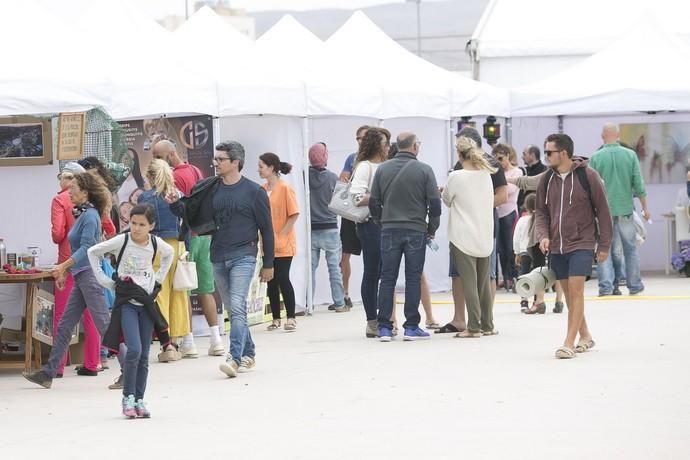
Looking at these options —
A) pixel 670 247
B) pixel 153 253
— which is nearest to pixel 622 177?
pixel 670 247

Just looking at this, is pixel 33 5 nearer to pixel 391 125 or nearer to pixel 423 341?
pixel 423 341

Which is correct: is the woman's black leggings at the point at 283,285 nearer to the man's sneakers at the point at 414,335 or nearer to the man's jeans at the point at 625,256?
the man's sneakers at the point at 414,335

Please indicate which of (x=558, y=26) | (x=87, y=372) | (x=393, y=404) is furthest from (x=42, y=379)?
(x=558, y=26)

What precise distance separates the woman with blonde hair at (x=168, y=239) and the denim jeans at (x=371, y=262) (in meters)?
1.88

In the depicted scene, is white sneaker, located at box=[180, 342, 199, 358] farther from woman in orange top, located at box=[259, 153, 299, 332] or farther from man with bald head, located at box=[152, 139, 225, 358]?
woman in orange top, located at box=[259, 153, 299, 332]

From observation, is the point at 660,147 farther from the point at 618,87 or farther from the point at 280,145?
the point at 280,145

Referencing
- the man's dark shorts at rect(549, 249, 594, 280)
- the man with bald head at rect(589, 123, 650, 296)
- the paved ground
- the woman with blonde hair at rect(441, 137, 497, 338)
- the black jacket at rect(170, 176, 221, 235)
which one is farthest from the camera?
the man with bald head at rect(589, 123, 650, 296)

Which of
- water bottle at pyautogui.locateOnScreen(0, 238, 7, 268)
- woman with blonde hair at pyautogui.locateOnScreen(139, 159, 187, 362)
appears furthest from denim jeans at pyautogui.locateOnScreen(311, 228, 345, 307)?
water bottle at pyautogui.locateOnScreen(0, 238, 7, 268)

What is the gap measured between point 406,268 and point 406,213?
1.81 feet

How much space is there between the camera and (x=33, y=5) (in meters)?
13.5

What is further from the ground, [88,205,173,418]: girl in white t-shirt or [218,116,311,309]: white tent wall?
[218,116,311,309]: white tent wall

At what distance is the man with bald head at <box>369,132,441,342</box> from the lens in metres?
13.2

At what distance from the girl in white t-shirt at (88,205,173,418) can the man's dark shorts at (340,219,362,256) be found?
6825 mm

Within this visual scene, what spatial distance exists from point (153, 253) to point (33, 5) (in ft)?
14.6
